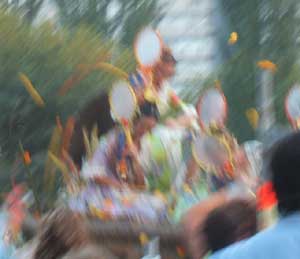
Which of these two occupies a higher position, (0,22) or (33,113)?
(0,22)

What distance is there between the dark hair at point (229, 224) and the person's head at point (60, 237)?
1.54 feet

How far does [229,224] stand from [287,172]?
1.34 feet

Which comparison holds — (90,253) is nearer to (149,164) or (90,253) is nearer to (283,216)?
(149,164)

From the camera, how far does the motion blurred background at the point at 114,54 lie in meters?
3.53

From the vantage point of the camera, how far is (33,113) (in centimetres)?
355

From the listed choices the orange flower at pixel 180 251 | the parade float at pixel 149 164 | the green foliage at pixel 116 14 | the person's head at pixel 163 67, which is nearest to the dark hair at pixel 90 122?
the parade float at pixel 149 164

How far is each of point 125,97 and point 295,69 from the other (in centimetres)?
309

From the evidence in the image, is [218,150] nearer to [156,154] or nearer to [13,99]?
[156,154]

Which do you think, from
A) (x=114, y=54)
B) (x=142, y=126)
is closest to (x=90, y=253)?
(x=142, y=126)

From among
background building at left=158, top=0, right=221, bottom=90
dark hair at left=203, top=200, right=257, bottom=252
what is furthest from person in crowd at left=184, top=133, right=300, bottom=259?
background building at left=158, top=0, right=221, bottom=90

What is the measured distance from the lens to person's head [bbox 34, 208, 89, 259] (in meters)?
2.45

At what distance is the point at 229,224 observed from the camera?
2287 mm

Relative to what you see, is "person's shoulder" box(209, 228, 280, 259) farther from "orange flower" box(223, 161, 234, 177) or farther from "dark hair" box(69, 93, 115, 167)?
"dark hair" box(69, 93, 115, 167)

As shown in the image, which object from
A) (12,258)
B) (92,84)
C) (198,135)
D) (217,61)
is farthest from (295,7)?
(12,258)
